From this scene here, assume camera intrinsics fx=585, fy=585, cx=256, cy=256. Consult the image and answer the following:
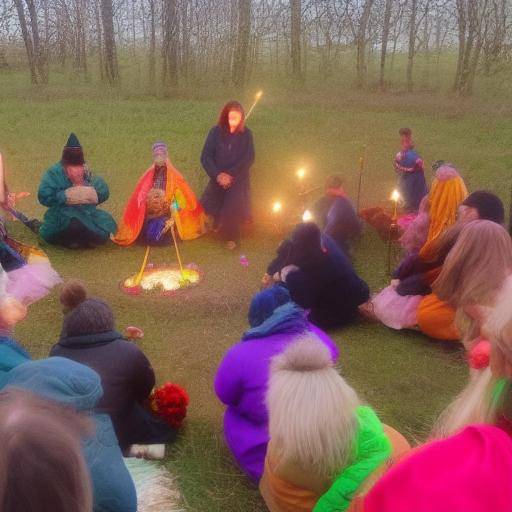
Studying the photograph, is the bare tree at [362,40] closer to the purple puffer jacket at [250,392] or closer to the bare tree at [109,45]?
the bare tree at [109,45]

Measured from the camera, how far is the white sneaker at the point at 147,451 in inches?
136

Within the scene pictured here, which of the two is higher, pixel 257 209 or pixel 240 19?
pixel 240 19

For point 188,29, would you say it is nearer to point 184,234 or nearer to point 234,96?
point 234,96

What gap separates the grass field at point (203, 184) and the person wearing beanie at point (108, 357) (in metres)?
0.45

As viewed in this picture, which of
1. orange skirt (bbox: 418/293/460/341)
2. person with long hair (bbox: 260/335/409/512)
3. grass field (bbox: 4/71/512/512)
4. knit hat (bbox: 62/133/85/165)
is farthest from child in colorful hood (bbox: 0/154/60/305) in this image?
person with long hair (bbox: 260/335/409/512)

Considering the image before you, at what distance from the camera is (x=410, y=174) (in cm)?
750

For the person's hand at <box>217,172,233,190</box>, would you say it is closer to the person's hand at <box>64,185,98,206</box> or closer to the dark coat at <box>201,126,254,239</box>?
the dark coat at <box>201,126,254,239</box>

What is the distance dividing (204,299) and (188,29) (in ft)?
44.7

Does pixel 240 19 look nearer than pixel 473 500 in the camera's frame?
No

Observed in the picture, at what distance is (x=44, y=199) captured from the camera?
666cm

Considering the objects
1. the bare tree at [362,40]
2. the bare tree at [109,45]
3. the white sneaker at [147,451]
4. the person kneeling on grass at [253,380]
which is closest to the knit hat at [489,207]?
the person kneeling on grass at [253,380]

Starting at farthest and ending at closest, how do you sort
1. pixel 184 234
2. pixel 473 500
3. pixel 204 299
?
1. pixel 184 234
2. pixel 204 299
3. pixel 473 500

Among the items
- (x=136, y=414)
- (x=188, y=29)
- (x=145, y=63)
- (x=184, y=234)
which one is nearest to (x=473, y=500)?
(x=136, y=414)

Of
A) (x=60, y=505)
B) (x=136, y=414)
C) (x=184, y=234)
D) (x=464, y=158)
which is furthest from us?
(x=464, y=158)
